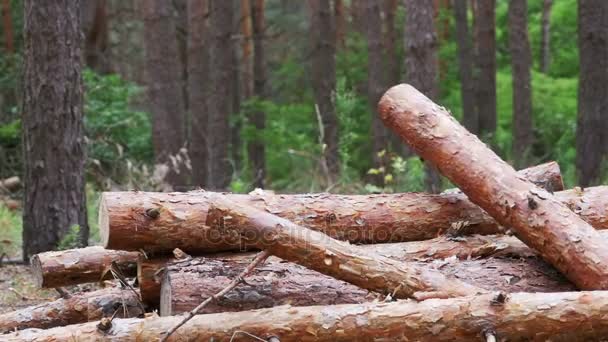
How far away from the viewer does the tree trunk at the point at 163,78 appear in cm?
1539

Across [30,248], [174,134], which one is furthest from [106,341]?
[174,134]

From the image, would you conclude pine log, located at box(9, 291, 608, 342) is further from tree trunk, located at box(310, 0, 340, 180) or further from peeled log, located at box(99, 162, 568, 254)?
tree trunk, located at box(310, 0, 340, 180)

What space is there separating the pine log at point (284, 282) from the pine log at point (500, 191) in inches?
7.1

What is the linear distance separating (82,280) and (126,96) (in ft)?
40.2

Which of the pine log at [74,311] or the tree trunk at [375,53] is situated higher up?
the tree trunk at [375,53]

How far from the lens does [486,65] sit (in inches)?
794

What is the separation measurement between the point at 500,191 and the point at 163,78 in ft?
37.3

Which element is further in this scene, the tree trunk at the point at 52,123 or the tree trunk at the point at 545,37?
the tree trunk at the point at 545,37

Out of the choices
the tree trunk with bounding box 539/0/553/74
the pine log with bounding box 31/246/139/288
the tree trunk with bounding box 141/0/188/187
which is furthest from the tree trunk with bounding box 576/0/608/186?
the tree trunk with bounding box 539/0/553/74

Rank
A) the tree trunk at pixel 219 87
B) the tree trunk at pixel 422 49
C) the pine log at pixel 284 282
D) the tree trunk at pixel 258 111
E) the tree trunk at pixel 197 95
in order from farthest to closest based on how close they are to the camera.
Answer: the tree trunk at pixel 258 111
the tree trunk at pixel 197 95
the tree trunk at pixel 219 87
the tree trunk at pixel 422 49
the pine log at pixel 284 282

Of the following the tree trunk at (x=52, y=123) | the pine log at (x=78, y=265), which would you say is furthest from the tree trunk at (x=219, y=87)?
the pine log at (x=78, y=265)

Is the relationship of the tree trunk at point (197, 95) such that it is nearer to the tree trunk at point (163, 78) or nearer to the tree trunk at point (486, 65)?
the tree trunk at point (163, 78)

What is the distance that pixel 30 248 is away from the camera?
26.5 feet

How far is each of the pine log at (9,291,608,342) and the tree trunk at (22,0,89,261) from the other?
13.0ft
